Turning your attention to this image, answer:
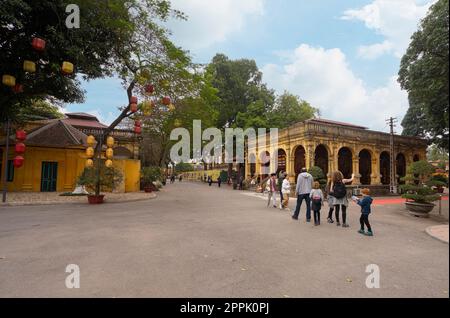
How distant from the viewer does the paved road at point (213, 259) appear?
11.0 feet

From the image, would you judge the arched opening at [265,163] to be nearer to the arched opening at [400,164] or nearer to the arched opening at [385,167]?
the arched opening at [385,167]

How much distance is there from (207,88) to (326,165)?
499 inches

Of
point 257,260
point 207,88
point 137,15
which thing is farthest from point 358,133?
point 257,260

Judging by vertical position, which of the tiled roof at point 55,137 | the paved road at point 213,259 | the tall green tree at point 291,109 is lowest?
the paved road at point 213,259

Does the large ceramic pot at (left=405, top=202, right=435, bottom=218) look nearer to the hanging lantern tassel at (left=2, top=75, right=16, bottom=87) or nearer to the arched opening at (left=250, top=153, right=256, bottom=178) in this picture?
the hanging lantern tassel at (left=2, top=75, right=16, bottom=87)

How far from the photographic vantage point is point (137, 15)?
12.4m

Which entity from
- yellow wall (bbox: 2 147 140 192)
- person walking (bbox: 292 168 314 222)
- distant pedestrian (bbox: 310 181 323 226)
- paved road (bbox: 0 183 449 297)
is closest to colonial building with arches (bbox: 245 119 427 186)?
person walking (bbox: 292 168 314 222)

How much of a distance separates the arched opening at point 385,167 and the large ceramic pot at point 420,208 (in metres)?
17.9

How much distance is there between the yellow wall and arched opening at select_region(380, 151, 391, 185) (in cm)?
2469

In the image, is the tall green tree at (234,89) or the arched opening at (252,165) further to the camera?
the tall green tree at (234,89)

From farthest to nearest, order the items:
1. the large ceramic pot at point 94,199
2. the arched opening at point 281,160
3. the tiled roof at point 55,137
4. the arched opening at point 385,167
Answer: the arched opening at point 385,167 → the arched opening at point 281,160 → the tiled roof at point 55,137 → the large ceramic pot at point 94,199

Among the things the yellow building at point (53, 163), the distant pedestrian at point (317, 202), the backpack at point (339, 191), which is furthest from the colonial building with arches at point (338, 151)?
the yellow building at point (53, 163)

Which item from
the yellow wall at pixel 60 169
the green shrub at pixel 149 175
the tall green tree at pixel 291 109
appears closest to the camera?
the yellow wall at pixel 60 169
